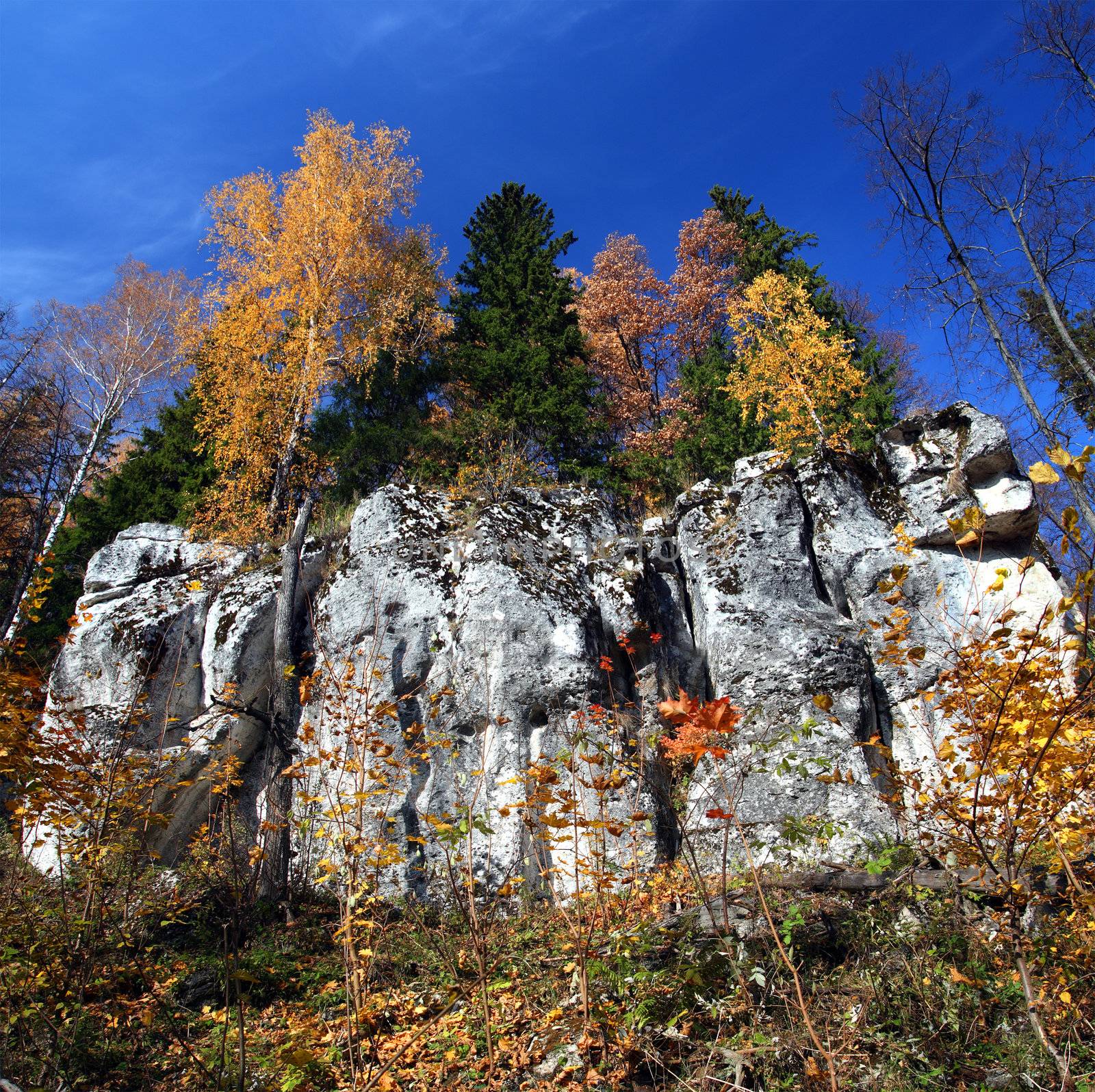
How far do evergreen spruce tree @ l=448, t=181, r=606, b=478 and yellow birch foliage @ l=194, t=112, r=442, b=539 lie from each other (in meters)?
1.77

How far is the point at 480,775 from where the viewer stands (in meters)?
5.96

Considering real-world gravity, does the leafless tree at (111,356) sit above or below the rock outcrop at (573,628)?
above

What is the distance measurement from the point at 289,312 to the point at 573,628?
7.72 m

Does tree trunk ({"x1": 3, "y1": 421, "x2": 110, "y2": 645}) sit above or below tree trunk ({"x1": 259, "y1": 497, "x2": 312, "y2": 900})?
above

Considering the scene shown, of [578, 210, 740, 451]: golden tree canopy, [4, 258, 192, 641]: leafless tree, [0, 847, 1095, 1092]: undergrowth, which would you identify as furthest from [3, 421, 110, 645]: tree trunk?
[578, 210, 740, 451]: golden tree canopy

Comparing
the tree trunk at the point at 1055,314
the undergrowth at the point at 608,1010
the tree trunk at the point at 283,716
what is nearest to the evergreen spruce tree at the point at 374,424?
the tree trunk at the point at 283,716

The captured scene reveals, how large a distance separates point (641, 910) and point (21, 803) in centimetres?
396

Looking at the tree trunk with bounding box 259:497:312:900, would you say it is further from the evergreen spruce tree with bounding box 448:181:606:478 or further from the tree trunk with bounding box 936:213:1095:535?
the tree trunk with bounding box 936:213:1095:535

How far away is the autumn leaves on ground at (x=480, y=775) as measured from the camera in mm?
2990

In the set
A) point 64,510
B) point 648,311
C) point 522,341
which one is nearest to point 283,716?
point 64,510

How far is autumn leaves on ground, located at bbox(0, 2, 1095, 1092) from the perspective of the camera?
2990mm

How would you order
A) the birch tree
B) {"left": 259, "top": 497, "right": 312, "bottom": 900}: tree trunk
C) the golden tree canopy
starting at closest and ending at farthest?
{"left": 259, "top": 497, "right": 312, "bottom": 900}: tree trunk, the birch tree, the golden tree canopy

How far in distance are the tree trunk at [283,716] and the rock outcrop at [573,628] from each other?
0.26 m

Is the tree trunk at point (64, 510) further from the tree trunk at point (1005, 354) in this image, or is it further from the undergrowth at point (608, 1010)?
the tree trunk at point (1005, 354)
